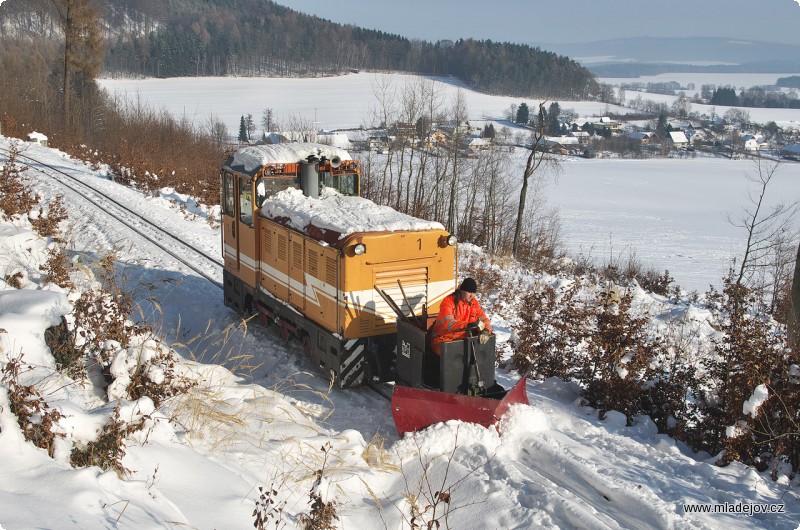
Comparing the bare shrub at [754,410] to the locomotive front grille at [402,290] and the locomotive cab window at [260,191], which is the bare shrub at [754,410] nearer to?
the locomotive front grille at [402,290]

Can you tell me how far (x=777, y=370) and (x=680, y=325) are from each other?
7631 mm

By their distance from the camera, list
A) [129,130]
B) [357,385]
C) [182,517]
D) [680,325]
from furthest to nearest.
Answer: [129,130]
[680,325]
[357,385]
[182,517]

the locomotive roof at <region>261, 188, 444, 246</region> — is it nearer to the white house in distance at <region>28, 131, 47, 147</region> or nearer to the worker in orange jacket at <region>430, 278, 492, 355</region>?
the worker in orange jacket at <region>430, 278, 492, 355</region>

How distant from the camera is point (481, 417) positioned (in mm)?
8344

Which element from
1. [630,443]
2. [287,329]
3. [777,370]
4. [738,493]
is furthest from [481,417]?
[287,329]

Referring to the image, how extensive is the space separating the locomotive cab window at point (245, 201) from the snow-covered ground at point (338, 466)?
3547 millimetres

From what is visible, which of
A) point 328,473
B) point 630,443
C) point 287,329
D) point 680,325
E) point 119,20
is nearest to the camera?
point 328,473

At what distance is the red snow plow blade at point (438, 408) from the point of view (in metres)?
8.30

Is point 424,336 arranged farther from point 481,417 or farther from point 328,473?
point 328,473

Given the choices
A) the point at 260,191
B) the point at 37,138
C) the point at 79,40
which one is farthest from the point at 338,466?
the point at 79,40

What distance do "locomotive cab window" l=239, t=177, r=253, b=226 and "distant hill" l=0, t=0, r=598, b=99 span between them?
9317 centimetres

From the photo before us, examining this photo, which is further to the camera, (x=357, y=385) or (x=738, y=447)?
(x=357, y=385)

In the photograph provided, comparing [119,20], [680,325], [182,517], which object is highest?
[119,20]

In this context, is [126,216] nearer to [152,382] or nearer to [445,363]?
[152,382]
